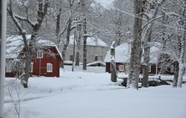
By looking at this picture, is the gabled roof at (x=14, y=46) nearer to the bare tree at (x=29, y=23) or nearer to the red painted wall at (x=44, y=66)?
the bare tree at (x=29, y=23)

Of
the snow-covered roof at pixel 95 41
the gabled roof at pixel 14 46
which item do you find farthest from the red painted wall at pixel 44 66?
the gabled roof at pixel 14 46

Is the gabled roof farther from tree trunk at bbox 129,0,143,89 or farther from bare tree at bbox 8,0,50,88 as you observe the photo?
tree trunk at bbox 129,0,143,89

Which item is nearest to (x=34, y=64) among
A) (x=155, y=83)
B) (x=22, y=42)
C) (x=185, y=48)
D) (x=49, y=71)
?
(x=49, y=71)

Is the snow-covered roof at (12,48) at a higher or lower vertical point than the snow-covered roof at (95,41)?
lower

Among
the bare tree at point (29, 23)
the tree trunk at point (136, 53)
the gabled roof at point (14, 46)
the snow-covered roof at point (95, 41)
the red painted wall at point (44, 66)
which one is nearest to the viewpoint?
the tree trunk at point (136, 53)

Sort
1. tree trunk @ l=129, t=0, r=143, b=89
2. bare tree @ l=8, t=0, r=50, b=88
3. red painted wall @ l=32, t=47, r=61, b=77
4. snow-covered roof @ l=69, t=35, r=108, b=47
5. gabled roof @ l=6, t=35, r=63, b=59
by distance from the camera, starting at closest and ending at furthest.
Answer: tree trunk @ l=129, t=0, r=143, b=89
bare tree @ l=8, t=0, r=50, b=88
gabled roof @ l=6, t=35, r=63, b=59
red painted wall @ l=32, t=47, r=61, b=77
snow-covered roof @ l=69, t=35, r=108, b=47

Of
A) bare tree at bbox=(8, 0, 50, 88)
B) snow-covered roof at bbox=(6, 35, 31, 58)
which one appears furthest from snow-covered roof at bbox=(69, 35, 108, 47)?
snow-covered roof at bbox=(6, 35, 31, 58)

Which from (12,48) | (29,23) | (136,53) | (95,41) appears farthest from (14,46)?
(95,41)

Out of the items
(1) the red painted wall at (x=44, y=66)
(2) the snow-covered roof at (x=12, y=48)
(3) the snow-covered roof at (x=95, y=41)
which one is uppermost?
(3) the snow-covered roof at (x=95, y=41)

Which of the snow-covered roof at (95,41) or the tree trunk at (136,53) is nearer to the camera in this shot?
the tree trunk at (136,53)

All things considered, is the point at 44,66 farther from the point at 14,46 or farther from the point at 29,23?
the point at 29,23

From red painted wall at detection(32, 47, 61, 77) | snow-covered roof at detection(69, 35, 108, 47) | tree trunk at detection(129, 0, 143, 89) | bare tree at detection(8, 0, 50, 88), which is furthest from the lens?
snow-covered roof at detection(69, 35, 108, 47)

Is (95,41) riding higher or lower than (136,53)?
higher

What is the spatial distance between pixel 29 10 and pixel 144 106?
12.8 metres
